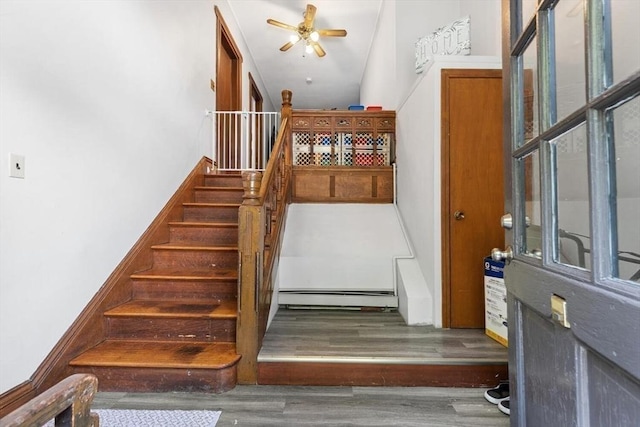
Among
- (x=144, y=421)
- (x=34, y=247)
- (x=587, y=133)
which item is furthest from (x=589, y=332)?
(x=34, y=247)

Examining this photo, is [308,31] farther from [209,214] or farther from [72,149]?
[72,149]

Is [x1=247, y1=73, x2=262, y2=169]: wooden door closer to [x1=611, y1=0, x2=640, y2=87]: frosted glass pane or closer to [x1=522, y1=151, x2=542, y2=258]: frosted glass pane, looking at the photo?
[x1=522, y1=151, x2=542, y2=258]: frosted glass pane

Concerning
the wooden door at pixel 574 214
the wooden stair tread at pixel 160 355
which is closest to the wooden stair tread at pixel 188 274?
the wooden stair tread at pixel 160 355

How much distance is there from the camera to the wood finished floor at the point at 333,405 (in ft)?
5.01

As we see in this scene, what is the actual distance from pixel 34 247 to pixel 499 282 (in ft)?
8.56

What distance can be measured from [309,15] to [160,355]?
15.3 ft

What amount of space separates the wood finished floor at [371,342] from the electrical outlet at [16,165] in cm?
150

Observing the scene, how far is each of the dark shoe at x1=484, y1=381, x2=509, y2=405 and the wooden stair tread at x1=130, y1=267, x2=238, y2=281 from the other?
66.7 inches

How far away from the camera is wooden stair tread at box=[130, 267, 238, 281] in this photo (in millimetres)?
2406

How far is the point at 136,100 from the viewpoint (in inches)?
102

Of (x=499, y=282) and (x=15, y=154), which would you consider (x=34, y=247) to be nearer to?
(x=15, y=154)

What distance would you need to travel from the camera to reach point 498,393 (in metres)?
1.71

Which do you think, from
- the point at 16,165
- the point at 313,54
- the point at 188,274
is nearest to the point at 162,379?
the point at 188,274

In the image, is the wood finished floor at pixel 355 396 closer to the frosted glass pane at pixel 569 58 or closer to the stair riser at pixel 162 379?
the stair riser at pixel 162 379
